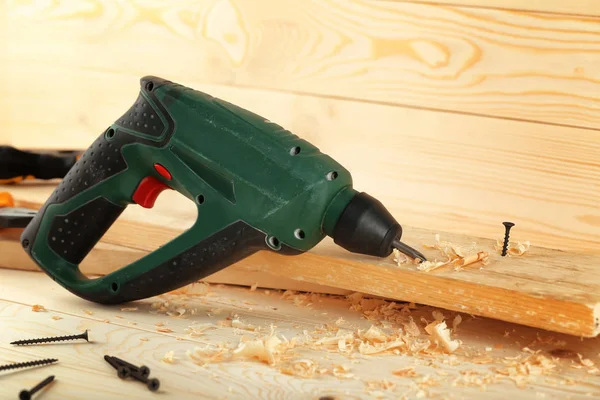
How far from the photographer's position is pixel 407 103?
5.77 ft

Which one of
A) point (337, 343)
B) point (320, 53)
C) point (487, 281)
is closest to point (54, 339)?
point (337, 343)

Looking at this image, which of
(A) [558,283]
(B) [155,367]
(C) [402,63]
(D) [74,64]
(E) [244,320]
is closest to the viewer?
(B) [155,367]

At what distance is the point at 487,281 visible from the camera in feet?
4.03

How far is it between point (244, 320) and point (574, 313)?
54 cm

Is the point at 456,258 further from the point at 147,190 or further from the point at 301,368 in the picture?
the point at 147,190

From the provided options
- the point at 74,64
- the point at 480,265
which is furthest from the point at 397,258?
the point at 74,64

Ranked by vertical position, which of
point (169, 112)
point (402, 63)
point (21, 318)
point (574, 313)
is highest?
point (402, 63)

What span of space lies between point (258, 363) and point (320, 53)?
88 cm

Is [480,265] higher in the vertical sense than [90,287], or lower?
higher

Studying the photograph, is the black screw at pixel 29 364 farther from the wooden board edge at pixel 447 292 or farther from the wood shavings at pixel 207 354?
the wooden board edge at pixel 447 292

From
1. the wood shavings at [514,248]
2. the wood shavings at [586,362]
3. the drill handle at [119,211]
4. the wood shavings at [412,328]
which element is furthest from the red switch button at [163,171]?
the wood shavings at [586,362]

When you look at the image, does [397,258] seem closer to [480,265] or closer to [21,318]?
[480,265]

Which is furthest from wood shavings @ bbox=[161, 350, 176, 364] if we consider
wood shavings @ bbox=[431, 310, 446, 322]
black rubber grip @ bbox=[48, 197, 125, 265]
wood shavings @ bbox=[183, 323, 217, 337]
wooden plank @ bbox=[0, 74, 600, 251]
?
wooden plank @ bbox=[0, 74, 600, 251]

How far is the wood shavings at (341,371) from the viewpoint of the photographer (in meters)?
1.12
